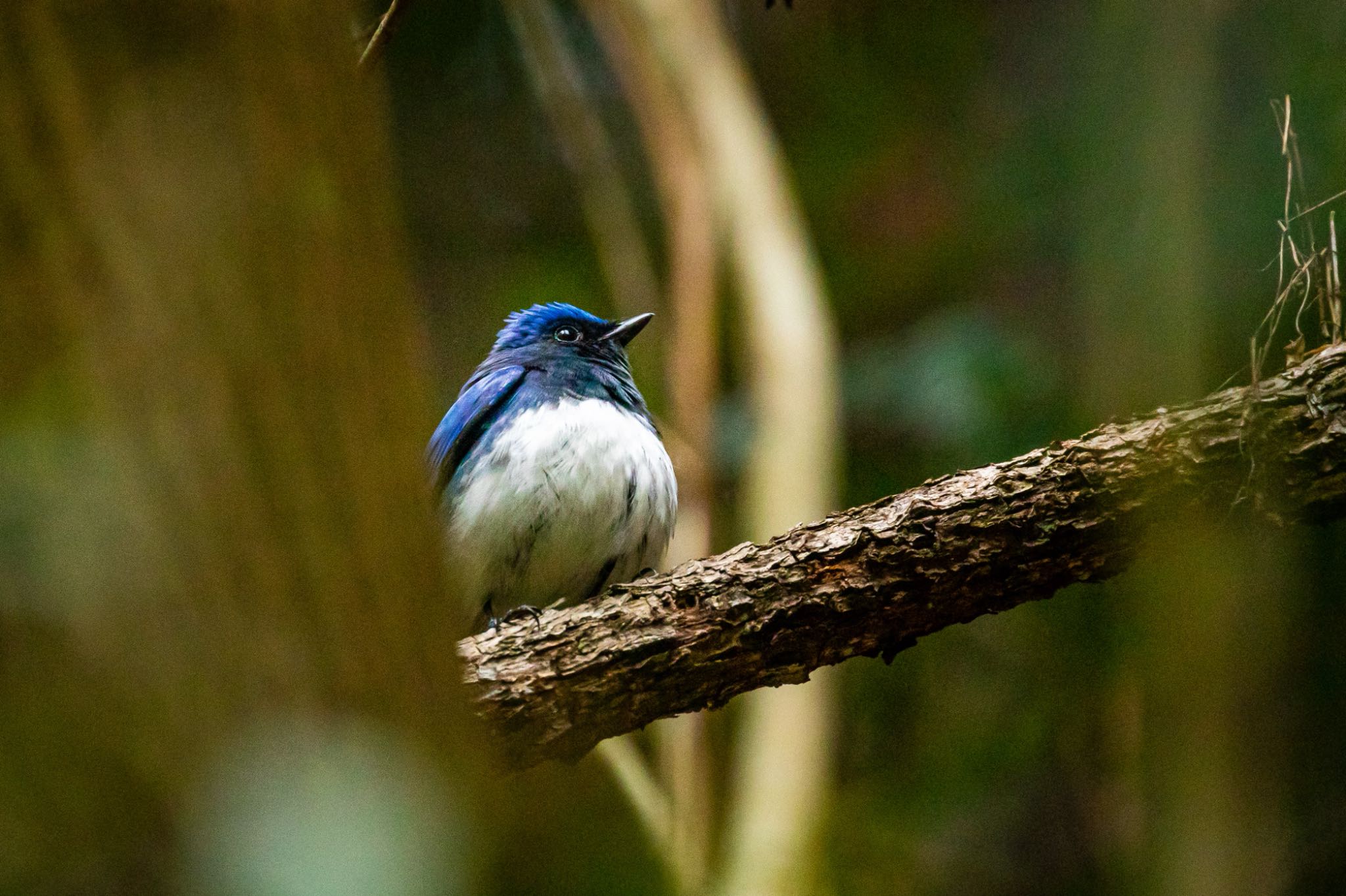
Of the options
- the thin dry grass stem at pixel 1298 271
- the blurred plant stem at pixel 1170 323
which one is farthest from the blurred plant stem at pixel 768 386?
the thin dry grass stem at pixel 1298 271

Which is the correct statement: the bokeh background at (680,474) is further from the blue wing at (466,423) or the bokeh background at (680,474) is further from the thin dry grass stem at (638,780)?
the blue wing at (466,423)

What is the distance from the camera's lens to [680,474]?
210 inches

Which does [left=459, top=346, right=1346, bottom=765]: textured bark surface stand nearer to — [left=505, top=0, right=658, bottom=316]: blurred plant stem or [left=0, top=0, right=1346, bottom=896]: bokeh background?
[left=0, top=0, right=1346, bottom=896]: bokeh background

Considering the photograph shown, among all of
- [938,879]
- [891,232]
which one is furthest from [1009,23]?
[938,879]

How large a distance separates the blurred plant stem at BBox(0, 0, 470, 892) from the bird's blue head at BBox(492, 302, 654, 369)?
4218mm

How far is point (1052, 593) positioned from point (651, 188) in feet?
18.4

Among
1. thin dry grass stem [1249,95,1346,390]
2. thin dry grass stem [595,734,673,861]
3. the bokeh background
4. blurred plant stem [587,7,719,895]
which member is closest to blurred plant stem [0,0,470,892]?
the bokeh background

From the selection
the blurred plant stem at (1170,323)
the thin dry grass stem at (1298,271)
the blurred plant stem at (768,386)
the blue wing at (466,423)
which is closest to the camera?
the blurred plant stem at (1170,323)

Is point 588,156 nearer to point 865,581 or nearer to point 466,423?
point 466,423

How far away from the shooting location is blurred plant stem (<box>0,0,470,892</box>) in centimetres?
66

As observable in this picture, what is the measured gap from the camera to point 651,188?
8.09 m

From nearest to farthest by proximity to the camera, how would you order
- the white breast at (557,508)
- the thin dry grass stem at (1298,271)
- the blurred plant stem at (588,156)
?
1. the thin dry grass stem at (1298,271)
2. the white breast at (557,508)
3. the blurred plant stem at (588,156)

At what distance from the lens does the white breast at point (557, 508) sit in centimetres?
422

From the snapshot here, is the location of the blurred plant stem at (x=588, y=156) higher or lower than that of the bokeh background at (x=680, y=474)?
higher
